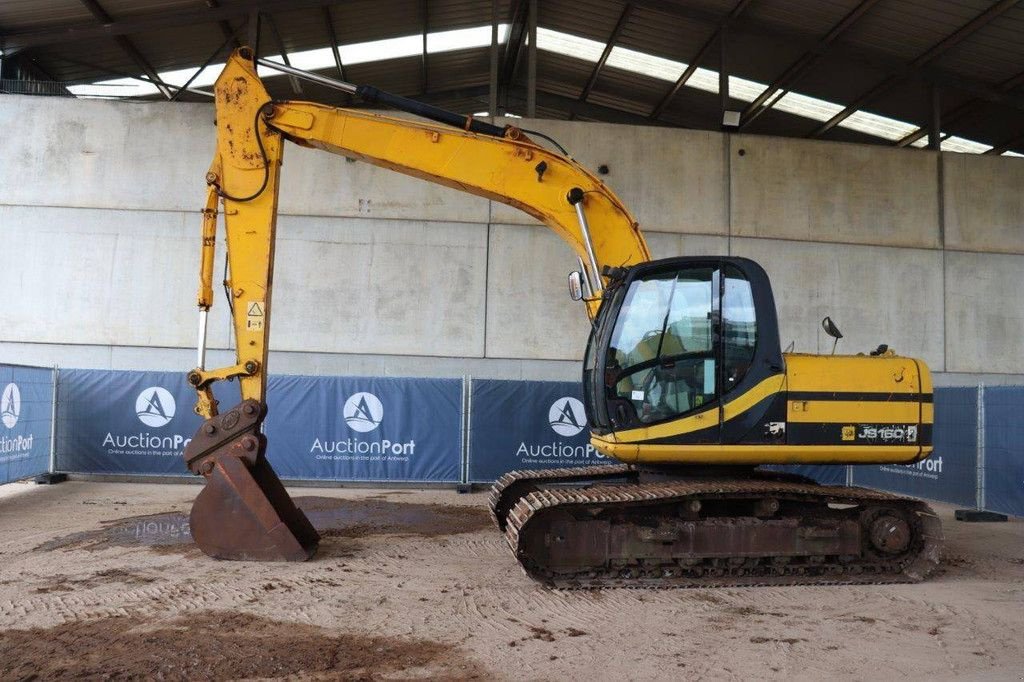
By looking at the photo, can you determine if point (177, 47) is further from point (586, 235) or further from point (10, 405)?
point (586, 235)

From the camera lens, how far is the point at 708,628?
5320 mm

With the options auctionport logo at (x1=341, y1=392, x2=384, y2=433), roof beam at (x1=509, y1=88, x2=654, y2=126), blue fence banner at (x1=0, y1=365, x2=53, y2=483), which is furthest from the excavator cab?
roof beam at (x1=509, y1=88, x2=654, y2=126)

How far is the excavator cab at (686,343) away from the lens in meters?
6.62

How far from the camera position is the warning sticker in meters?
7.14

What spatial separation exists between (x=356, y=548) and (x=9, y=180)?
36.7ft

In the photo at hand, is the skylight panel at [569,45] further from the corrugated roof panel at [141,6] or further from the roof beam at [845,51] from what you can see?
the corrugated roof panel at [141,6]

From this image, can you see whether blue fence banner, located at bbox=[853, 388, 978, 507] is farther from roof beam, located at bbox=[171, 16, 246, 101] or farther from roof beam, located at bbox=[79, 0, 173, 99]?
roof beam, located at bbox=[79, 0, 173, 99]

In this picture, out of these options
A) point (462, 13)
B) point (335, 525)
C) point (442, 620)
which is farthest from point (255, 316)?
point (462, 13)

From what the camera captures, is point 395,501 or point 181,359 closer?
point 395,501

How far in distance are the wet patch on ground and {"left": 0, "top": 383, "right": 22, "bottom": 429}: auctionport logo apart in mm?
2756

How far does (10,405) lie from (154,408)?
2.21 m

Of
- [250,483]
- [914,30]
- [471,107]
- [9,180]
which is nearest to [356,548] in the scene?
[250,483]

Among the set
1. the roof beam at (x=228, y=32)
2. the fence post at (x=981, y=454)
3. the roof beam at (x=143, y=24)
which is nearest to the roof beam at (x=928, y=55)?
the fence post at (x=981, y=454)

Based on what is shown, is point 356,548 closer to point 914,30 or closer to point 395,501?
point 395,501
